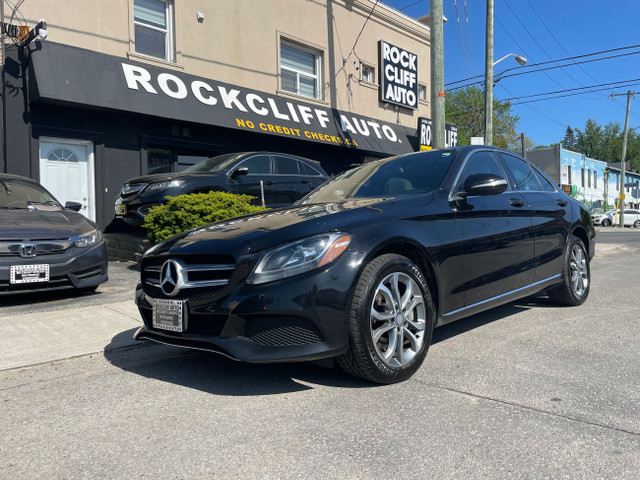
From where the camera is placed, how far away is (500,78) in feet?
84.9

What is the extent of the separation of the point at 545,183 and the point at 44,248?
5356mm

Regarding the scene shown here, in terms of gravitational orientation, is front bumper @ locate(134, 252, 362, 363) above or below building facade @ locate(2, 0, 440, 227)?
below

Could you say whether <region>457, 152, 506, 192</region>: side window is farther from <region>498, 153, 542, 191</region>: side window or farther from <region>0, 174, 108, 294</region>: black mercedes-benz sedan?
<region>0, 174, 108, 294</region>: black mercedes-benz sedan

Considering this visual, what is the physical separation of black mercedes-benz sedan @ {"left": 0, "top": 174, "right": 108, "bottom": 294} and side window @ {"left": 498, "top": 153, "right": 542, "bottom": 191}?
4577 mm

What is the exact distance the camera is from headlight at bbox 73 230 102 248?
611 centimetres

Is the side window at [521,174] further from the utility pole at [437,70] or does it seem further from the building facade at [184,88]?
the building facade at [184,88]

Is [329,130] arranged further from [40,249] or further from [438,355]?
[438,355]

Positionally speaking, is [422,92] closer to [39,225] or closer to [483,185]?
[39,225]

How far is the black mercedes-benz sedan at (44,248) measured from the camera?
556 centimetres

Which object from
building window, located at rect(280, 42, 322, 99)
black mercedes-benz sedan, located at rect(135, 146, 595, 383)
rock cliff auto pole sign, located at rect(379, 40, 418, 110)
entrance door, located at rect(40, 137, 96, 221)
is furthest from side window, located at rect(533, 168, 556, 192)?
rock cliff auto pole sign, located at rect(379, 40, 418, 110)

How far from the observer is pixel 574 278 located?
5715 mm

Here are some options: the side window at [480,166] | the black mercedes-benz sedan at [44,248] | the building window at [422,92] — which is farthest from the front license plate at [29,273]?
the building window at [422,92]

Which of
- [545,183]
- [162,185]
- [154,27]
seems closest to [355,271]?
[545,183]

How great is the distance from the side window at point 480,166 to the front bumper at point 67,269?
4.21m
